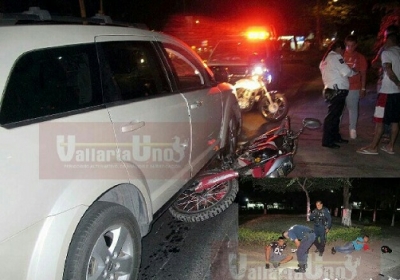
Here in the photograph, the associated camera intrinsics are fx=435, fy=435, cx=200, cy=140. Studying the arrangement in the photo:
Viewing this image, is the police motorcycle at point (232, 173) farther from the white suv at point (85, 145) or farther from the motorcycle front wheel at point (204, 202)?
the white suv at point (85, 145)

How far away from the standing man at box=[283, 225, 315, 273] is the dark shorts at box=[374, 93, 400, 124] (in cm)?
281

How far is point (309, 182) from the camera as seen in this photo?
5.53 metres

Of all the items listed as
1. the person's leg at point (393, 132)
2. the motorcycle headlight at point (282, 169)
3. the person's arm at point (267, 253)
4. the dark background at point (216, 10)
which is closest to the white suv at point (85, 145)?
the person's arm at point (267, 253)

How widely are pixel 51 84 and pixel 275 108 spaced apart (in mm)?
6754

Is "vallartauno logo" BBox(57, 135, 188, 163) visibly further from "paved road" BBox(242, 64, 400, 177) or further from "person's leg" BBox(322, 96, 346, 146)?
"person's leg" BBox(322, 96, 346, 146)

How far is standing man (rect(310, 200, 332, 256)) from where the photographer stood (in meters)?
4.02

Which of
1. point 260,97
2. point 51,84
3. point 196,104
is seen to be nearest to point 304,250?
point 196,104

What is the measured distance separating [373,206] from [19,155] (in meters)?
4.25

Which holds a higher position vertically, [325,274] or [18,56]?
[18,56]

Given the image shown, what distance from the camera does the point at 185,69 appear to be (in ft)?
16.5

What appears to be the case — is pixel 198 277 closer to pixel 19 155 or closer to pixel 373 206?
pixel 19 155

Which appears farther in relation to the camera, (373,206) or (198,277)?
(373,206)

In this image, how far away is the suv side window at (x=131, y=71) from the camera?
10.00 ft

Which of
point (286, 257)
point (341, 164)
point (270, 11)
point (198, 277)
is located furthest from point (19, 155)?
point (270, 11)
